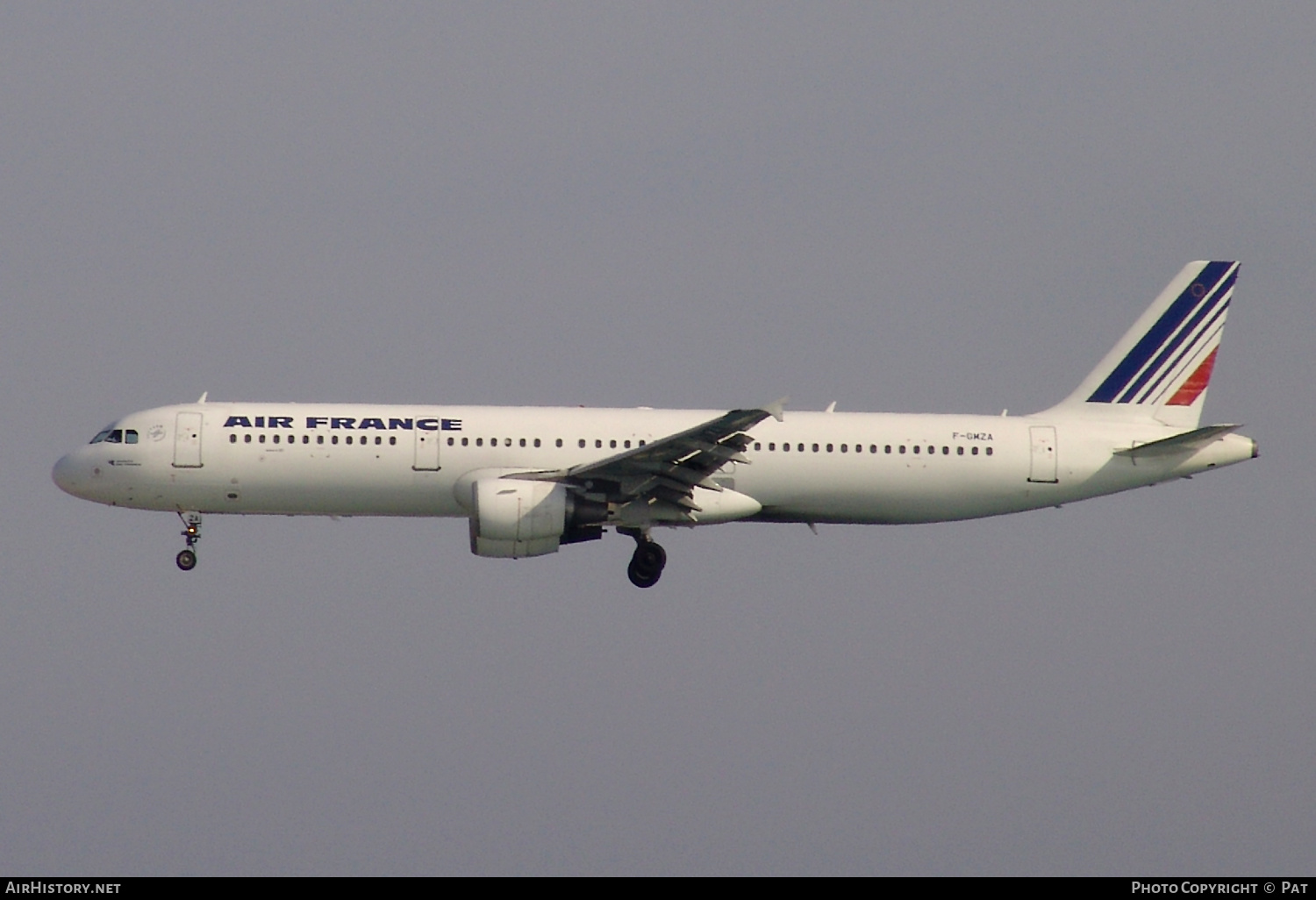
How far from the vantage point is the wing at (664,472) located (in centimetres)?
4641

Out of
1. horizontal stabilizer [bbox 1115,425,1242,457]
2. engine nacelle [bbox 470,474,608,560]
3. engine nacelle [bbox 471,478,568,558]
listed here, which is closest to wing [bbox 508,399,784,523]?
engine nacelle [bbox 470,474,608,560]

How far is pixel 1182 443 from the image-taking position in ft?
165

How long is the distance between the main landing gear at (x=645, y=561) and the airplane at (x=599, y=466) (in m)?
0.05

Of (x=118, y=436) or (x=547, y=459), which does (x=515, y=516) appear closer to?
(x=547, y=459)

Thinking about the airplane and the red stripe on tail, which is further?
the red stripe on tail

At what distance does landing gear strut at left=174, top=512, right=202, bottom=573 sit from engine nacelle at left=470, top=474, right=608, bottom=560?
738 cm

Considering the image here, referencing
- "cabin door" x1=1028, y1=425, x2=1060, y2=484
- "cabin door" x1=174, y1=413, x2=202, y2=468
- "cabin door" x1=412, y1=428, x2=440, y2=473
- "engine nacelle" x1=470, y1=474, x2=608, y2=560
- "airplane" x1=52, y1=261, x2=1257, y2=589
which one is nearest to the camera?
"engine nacelle" x1=470, y1=474, x2=608, y2=560

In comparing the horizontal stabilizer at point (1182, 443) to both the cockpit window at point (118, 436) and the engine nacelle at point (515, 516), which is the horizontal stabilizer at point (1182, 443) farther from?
the cockpit window at point (118, 436)

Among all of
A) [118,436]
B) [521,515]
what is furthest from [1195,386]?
[118,436]

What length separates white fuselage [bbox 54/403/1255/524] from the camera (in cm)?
4856

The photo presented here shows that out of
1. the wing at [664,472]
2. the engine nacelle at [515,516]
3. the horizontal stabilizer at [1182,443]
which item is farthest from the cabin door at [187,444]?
the horizontal stabilizer at [1182,443]

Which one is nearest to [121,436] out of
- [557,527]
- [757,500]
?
[557,527]

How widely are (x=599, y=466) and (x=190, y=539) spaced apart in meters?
11.0

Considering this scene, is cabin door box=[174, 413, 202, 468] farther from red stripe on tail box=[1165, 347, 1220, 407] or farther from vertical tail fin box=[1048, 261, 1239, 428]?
red stripe on tail box=[1165, 347, 1220, 407]
